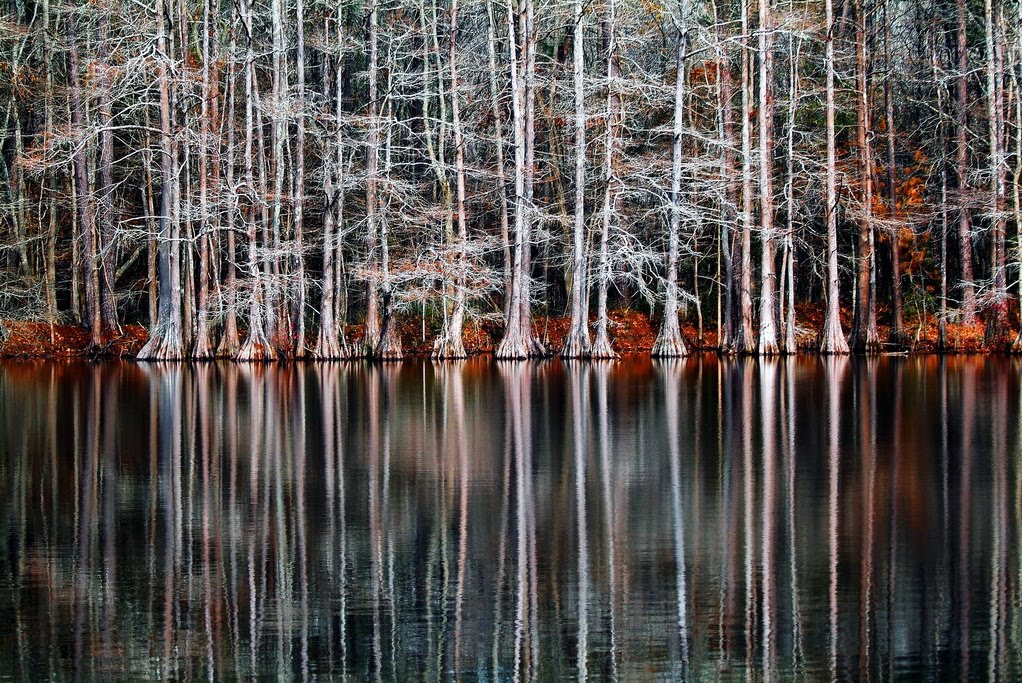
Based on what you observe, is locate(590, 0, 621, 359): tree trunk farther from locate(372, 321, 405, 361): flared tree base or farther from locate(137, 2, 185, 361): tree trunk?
locate(137, 2, 185, 361): tree trunk

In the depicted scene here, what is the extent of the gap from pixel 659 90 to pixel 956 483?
24205 mm

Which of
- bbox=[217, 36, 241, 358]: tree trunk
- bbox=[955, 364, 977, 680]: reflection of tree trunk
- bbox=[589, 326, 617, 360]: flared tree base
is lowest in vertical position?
bbox=[955, 364, 977, 680]: reflection of tree trunk

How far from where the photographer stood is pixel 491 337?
35.7m

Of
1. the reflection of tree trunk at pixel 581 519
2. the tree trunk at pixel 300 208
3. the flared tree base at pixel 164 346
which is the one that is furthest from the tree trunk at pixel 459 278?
the reflection of tree trunk at pixel 581 519

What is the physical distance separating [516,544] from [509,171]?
2796cm

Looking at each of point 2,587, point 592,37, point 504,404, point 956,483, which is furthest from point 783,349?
point 2,587

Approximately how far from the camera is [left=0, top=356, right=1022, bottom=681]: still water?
666cm

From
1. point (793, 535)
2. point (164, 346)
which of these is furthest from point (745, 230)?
point (793, 535)

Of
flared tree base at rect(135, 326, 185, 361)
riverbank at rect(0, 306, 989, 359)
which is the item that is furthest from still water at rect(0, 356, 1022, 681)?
riverbank at rect(0, 306, 989, 359)

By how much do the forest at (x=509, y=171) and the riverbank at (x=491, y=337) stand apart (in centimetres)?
22

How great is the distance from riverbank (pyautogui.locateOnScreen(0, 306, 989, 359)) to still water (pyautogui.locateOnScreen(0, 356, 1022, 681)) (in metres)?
15.5

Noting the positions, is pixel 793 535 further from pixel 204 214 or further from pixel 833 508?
pixel 204 214

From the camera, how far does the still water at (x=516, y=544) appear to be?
666cm

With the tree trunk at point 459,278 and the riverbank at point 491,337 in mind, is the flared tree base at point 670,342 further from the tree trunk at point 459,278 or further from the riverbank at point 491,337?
the tree trunk at point 459,278
